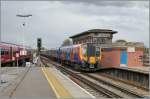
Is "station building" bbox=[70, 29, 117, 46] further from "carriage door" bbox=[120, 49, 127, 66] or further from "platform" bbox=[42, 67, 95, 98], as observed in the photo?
"platform" bbox=[42, 67, 95, 98]

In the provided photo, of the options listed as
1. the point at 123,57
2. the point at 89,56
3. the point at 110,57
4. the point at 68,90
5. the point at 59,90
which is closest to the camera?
the point at 59,90

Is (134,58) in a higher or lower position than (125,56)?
lower

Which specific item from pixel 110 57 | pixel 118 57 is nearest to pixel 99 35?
pixel 110 57

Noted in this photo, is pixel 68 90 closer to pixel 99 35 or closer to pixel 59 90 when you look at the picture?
pixel 59 90

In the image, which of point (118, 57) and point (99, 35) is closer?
point (118, 57)

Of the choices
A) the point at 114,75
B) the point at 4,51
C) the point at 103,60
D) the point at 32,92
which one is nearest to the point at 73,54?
the point at 103,60

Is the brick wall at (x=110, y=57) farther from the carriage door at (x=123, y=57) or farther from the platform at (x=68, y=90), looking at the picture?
the platform at (x=68, y=90)

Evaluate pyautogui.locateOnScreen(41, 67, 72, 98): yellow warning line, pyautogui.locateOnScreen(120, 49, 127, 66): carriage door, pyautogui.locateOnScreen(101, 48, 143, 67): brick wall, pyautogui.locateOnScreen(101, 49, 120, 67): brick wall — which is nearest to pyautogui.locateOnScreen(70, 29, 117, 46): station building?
pyautogui.locateOnScreen(101, 49, 120, 67): brick wall

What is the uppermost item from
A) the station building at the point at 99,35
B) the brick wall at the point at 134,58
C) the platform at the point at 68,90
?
the station building at the point at 99,35

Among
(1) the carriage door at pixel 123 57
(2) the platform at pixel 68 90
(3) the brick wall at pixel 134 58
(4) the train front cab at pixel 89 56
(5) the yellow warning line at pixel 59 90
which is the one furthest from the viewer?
(1) the carriage door at pixel 123 57

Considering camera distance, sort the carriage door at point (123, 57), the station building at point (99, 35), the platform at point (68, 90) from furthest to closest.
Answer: the station building at point (99, 35) < the carriage door at point (123, 57) < the platform at point (68, 90)

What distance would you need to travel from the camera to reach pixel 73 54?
54.0 meters

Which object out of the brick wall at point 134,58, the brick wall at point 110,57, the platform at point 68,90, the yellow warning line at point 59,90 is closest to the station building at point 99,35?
the brick wall at point 110,57

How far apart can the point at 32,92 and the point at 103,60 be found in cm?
3759
